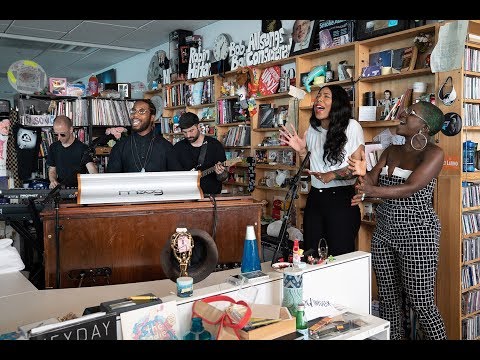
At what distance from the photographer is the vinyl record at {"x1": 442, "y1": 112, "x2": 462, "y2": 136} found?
10.2 feet

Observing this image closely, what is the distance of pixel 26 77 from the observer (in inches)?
223

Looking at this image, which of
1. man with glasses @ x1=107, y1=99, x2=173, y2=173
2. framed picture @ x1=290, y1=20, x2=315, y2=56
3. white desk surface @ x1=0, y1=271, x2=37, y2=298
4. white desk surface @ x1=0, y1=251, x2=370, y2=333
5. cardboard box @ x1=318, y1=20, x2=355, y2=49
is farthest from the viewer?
framed picture @ x1=290, y1=20, x2=315, y2=56

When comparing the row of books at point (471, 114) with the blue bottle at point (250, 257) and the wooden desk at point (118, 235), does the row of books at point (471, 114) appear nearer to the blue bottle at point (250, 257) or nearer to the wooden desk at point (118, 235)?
the wooden desk at point (118, 235)

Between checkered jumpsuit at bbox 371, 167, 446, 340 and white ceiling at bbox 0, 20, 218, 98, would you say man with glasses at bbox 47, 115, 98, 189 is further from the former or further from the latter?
checkered jumpsuit at bbox 371, 167, 446, 340

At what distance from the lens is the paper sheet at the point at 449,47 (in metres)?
3.11

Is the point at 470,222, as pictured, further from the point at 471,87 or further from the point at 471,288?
the point at 471,87

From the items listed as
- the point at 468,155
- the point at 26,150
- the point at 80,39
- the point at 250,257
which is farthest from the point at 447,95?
the point at 80,39

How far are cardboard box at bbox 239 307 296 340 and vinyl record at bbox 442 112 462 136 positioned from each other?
2.18 meters

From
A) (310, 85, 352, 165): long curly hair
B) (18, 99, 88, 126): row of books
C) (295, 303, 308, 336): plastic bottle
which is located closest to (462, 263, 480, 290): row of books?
(310, 85, 352, 165): long curly hair

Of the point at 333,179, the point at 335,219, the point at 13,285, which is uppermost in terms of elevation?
the point at 333,179

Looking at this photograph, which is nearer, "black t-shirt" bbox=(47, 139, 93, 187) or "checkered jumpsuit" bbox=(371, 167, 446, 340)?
"checkered jumpsuit" bbox=(371, 167, 446, 340)

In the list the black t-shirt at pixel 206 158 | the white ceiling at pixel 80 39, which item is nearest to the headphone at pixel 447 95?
the black t-shirt at pixel 206 158

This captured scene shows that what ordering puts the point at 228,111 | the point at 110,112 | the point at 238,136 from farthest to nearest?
the point at 110,112
the point at 228,111
the point at 238,136

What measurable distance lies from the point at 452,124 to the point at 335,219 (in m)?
1.07
